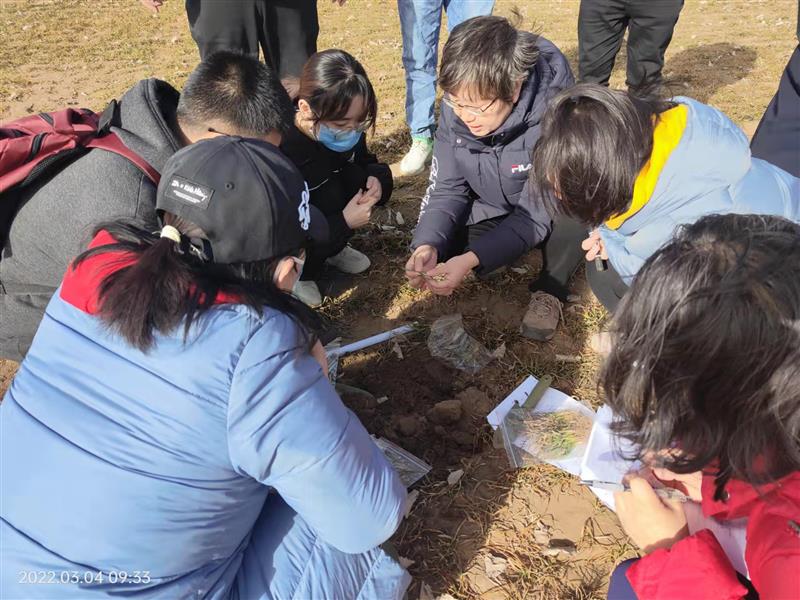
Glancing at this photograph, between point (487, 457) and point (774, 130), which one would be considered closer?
point (487, 457)

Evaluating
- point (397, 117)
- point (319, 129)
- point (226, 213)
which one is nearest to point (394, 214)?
point (319, 129)

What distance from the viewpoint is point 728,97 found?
5.40 metres

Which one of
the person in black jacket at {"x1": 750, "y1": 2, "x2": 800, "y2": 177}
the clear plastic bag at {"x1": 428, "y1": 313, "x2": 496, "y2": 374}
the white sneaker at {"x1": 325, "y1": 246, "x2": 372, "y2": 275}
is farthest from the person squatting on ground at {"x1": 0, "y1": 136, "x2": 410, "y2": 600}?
the person in black jacket at {"x1": 750, "y1": 2, "x2": 800, "y2": 177}

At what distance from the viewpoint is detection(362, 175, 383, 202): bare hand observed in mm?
3221

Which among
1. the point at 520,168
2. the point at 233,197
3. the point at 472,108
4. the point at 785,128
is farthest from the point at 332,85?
the point at 785,128

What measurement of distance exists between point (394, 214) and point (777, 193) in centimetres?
231

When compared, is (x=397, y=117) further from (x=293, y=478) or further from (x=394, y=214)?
(x=293, y=478)

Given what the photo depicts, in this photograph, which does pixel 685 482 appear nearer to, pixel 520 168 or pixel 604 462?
pixel 604 462

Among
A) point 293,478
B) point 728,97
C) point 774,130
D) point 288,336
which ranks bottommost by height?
point 728,97

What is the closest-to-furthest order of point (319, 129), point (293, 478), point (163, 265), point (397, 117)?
point (163, 265), point (293, 478), point (319, 129), point (397, 117)

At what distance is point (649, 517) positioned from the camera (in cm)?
166

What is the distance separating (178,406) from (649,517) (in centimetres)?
125

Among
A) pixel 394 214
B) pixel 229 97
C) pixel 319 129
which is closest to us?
pixel 229 97

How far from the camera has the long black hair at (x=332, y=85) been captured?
107 inches
